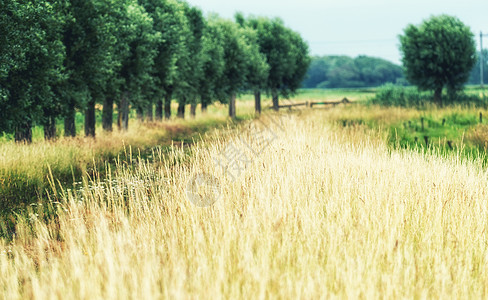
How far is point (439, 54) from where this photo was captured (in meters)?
29.1

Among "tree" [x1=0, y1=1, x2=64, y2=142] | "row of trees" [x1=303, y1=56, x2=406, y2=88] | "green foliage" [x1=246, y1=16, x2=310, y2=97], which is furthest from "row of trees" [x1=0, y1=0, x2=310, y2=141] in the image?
"row of trees" [x1=303, y1=56, x2=406, y2=88]

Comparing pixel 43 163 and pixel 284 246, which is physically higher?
pixel 43 163

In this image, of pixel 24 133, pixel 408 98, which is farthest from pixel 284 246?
pixel 408 98

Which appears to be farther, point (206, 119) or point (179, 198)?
point (206, 119)

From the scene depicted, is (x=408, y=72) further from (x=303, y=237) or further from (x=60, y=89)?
A: (x=303, y=237)

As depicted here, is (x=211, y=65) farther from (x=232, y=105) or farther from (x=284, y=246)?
(x=284, y=246)

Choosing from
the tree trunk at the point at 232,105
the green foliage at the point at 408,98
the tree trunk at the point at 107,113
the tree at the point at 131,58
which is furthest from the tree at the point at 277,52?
the tree trunk at the point at 107,113

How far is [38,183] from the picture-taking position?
27.3 feet

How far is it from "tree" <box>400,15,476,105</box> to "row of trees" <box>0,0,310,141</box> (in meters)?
10.4

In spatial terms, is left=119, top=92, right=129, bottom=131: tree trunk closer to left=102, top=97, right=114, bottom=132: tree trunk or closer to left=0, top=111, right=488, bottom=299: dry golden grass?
left=102, top=97, right=114, bottom=132: tree trunk

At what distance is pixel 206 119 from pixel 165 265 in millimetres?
21653

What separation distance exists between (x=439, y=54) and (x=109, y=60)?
22.6 metres

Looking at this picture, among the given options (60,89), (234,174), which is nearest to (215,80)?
(60,89)

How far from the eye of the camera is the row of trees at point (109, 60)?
1084cm
